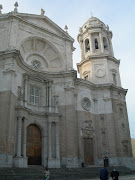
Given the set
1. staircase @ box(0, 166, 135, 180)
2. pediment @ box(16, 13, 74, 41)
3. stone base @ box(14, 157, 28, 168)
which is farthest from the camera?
pediment @ box(16, 13, 74, 41)

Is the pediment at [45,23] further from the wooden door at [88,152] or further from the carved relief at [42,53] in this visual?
the wooden door at [88,152]

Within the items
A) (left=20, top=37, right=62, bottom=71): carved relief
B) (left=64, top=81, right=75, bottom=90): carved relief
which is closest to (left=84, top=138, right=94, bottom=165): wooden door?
(left=64, top=81, right=75, bottom=90): carved relief

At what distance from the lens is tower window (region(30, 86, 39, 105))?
83.9 feet

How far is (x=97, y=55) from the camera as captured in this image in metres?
34.0

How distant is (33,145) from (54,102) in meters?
5.75

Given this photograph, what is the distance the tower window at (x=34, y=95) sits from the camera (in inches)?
1007

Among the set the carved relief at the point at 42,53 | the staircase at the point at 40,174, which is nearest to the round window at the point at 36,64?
the carved relief at the point at 42,53

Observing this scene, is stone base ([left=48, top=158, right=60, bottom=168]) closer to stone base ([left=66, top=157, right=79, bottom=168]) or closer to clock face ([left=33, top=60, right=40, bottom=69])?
stone base ([left=66, top=157, right=79, bottom=168])

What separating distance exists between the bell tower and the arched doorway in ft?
41.9

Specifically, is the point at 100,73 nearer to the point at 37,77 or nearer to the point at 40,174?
the point at 37,77

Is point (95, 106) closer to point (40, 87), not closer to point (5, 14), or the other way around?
point (40, 87)

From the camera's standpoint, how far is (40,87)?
2656 cm

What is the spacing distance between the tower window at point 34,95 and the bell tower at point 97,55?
10197 mm

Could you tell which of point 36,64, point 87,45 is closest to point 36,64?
point 36,64
